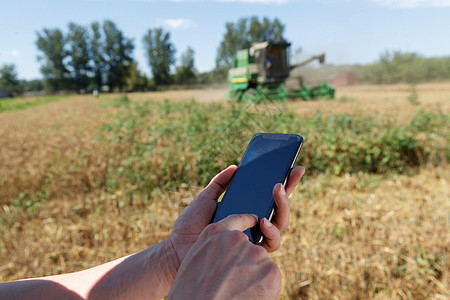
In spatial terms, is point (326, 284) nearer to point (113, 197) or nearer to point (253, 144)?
point (253, 144)

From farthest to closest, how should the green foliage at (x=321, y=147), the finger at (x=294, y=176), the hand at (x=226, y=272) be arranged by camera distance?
the green foliage at (x=321, y=147) < the finger at (x=294, y=176) < the hand at (x=226, y=272)

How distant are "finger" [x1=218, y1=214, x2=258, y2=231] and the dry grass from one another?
80 cm

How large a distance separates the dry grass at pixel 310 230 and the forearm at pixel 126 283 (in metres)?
0.38

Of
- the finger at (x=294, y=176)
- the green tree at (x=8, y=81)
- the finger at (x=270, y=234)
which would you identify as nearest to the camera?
the finger at (x=270, y=234)

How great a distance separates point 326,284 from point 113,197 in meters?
2.49

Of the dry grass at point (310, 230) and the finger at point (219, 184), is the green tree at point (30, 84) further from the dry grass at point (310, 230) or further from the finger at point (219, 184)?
the finger at point (219, 184)

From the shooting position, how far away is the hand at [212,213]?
2.86ft

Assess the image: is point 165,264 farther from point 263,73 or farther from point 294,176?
point 263,73

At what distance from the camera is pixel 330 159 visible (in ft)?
15.4

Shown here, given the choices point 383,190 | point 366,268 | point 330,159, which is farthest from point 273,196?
point 330,159

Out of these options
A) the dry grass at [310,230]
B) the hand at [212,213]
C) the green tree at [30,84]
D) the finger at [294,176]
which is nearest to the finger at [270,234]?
the hand at [212,213]

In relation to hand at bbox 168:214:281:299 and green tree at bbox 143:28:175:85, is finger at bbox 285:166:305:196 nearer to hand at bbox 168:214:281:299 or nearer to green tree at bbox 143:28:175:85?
hand at bbox 168:214:281:299

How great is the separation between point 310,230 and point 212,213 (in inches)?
80.6

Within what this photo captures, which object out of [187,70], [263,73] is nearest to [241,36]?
[187,70]
